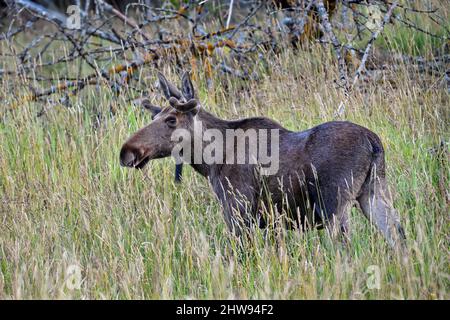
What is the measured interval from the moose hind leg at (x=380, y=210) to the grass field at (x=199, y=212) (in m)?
0.11

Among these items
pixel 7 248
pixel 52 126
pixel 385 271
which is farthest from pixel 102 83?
pixel 385 271

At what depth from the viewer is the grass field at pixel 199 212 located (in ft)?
15.8

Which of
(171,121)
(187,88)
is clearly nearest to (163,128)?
(171,121)

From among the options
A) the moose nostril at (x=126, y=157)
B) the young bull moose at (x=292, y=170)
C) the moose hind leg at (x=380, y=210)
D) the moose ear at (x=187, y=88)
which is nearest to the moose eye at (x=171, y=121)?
the young bull moose at (x=292, y=170)

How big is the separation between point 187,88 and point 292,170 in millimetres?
1106

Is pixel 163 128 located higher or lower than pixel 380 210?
higher

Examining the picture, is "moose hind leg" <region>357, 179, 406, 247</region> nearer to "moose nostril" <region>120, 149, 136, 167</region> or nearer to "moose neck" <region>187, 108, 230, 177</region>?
"moose neck" <region>187, 108, 230, 177</region>

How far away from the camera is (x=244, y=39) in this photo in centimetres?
931

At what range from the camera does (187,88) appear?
6.02 metres

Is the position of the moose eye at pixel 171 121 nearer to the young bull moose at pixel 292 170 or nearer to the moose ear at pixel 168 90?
the young bull moose at pixel 292 170

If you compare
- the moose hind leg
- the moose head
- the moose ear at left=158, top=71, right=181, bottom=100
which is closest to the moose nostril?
the moose head

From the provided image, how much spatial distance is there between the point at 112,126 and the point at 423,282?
420cm

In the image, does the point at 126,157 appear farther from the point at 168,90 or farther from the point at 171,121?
the point at 168,90
